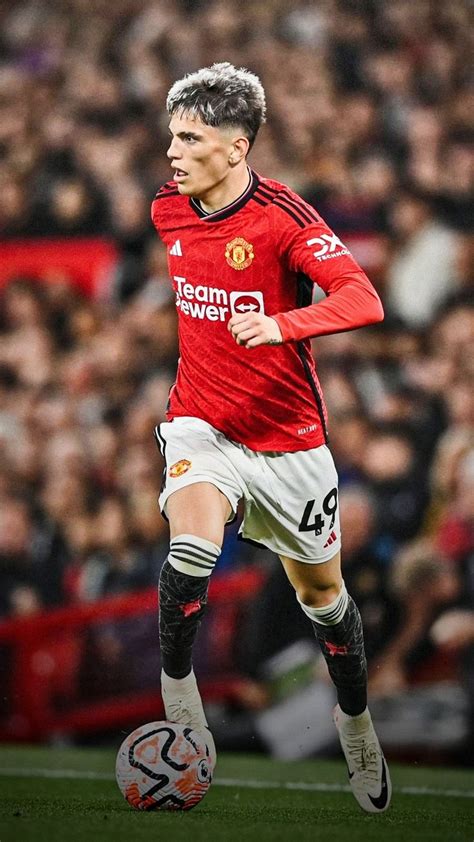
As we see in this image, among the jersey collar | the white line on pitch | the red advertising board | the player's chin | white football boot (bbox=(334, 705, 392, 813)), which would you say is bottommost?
the white line on pitch

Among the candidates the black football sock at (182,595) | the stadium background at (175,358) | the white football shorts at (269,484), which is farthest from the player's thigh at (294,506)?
the stadium background at (175,358)

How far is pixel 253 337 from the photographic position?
3.86m

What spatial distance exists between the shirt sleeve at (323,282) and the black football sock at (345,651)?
1156 mm

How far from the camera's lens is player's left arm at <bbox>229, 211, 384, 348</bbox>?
3.87 m

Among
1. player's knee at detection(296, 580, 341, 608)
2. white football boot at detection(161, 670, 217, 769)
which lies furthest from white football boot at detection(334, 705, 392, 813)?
white football boot at detection(161, 670, 217, 769)

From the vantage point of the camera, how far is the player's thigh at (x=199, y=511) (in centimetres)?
426

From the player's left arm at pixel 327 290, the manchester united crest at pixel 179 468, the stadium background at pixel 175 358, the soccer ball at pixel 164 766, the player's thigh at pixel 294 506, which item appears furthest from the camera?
the stadium background at pixel 175 358

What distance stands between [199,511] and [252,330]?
2.49 feet

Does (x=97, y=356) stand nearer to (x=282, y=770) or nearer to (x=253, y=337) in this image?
(x=282, y=770)

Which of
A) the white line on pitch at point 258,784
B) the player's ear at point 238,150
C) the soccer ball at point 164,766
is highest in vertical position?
the player's ear at point 238,150

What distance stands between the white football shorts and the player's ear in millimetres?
929

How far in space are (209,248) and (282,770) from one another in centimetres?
350

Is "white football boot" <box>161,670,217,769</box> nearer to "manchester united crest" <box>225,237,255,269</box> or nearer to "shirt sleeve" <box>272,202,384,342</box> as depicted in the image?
"shirt sleeve" <box>272,202,384,342</box>

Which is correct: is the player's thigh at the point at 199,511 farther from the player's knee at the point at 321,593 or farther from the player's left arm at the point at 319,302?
the player's left arm at the point at 319,302
